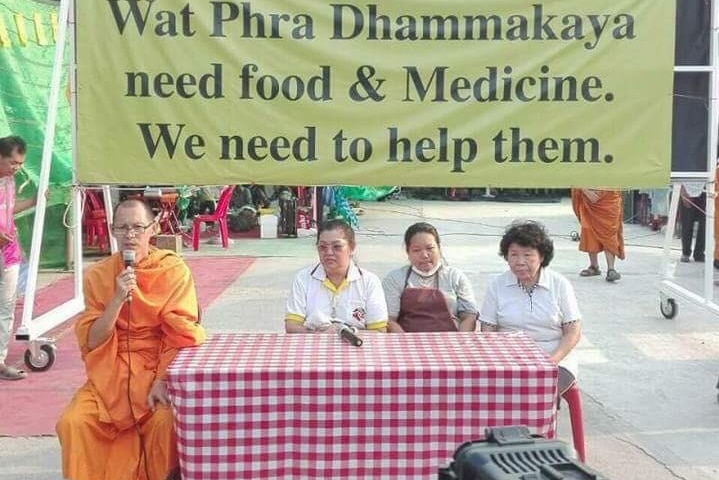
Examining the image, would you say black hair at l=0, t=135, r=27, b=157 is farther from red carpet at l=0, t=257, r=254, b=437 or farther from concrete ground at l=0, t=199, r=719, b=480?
concrete ground at l=0, t=199, r=719, b=480

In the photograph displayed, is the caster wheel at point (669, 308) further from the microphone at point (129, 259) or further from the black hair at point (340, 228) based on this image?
the microphone at point (129, 259)

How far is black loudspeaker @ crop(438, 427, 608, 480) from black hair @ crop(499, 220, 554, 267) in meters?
2.60

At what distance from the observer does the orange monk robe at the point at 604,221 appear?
9648mm

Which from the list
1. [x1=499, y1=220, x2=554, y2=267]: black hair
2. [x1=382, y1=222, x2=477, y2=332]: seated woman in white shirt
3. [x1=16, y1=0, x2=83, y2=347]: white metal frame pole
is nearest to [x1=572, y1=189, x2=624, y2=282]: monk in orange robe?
[x1=382, y1=222, x2=477, y2=332]: seated woman in white shirt

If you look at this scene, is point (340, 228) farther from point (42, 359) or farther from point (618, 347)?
point (618, 347)

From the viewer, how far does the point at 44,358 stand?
5742 mm

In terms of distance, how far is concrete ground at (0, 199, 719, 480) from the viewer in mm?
4293

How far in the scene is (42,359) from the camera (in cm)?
573

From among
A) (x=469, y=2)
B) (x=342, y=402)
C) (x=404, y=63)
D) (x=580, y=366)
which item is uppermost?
(x=469, y=2)

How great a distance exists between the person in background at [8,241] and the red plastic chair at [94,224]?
218 inches

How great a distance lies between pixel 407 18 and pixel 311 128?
779 millimetres

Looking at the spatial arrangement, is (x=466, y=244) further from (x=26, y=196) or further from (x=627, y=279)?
(x=26, y=196)

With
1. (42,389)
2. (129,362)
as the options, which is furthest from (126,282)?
(42,389)

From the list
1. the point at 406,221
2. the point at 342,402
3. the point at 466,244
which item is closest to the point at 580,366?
the point at 342,402
